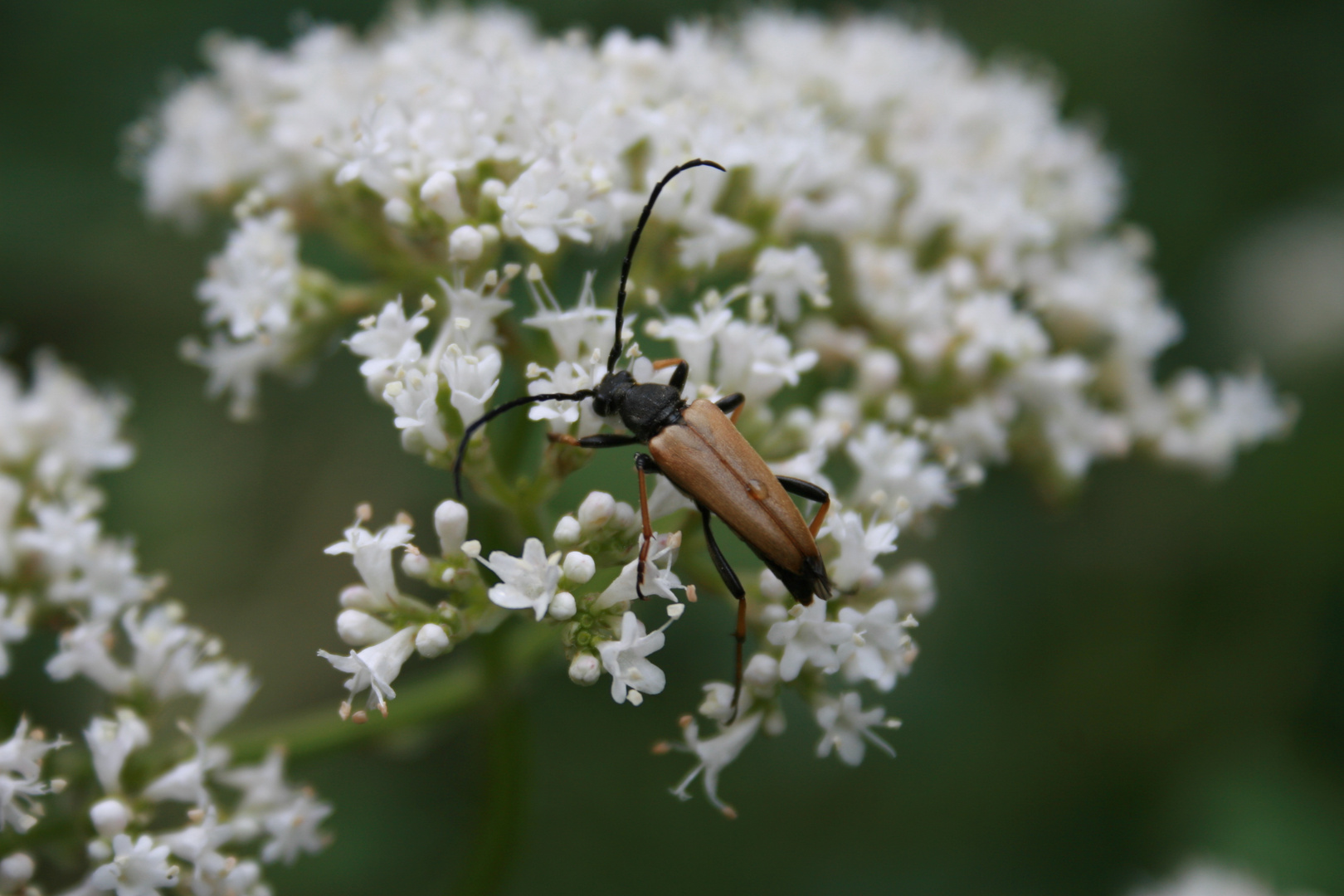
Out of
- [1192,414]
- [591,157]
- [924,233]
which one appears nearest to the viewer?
[591,157]

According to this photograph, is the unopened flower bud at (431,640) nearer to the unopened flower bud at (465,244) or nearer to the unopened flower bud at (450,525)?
the unopened flower bud at (450,525)

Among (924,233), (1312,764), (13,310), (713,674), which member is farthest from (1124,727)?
(13,310)

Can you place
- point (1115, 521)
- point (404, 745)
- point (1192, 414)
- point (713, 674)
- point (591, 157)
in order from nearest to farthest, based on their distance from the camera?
point (591, 157), point (404, 745), point (1192, 414), point (713, 674), point (1115, 521)

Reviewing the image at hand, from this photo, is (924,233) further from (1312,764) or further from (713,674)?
(1312,764)

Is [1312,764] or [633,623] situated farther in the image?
[1312,764]

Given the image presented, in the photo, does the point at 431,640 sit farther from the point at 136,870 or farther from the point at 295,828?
the point at 136,870

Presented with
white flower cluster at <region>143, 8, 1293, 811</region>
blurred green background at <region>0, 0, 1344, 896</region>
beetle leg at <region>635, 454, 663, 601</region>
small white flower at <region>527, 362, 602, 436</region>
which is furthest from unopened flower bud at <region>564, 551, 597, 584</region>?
blurred green background at <region>0, 0, 1344, 896</region>

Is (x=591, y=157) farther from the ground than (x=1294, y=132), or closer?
closer
